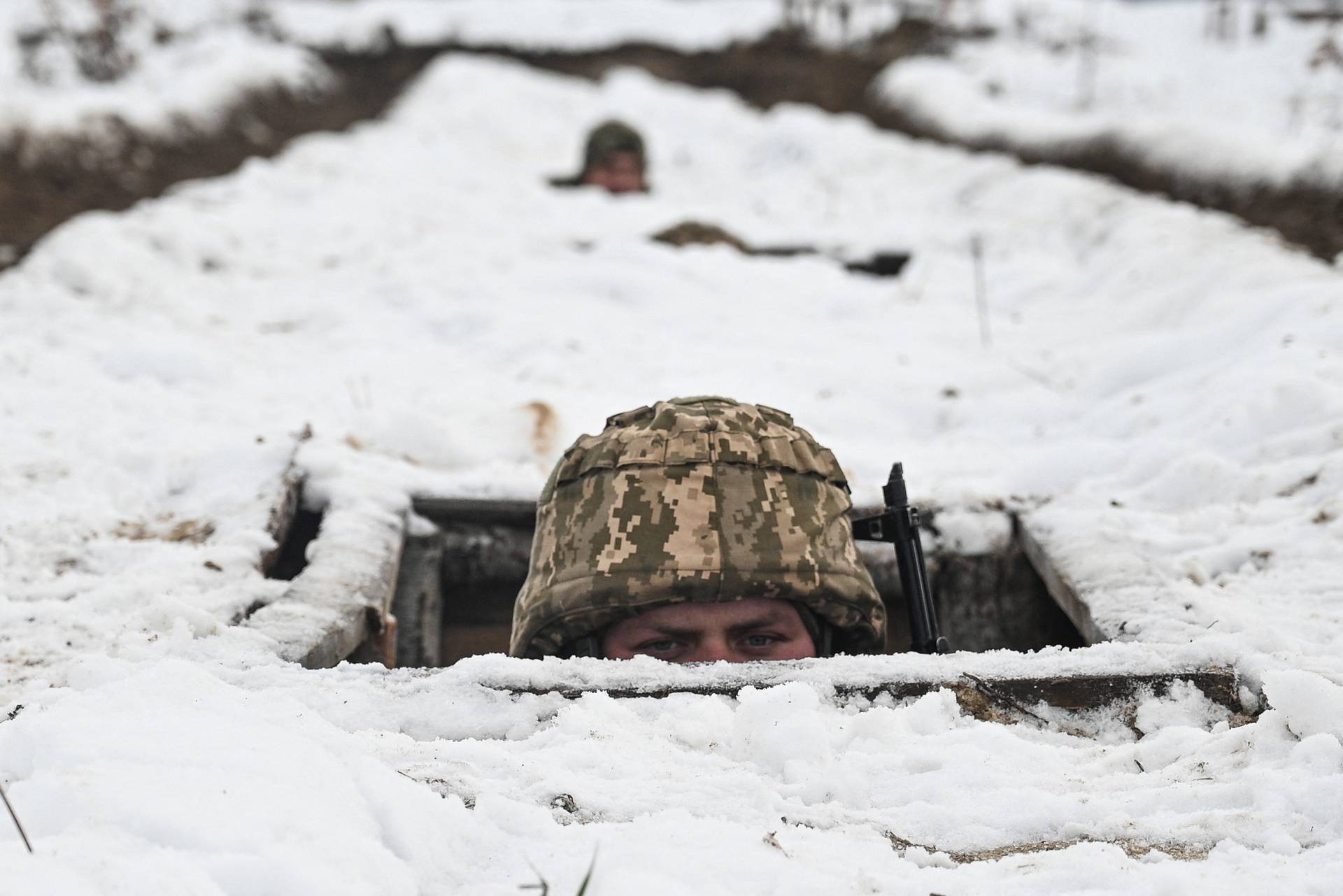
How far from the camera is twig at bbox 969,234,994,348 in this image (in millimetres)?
5238

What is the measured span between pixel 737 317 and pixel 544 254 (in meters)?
1.63

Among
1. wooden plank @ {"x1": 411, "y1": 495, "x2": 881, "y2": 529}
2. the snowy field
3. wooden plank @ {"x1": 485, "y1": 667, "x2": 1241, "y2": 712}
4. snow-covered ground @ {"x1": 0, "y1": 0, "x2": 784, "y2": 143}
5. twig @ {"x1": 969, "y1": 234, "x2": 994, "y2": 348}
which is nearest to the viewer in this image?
the snowy field

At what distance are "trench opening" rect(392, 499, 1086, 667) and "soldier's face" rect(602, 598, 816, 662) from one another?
0.96 m

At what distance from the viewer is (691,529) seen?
2207mm

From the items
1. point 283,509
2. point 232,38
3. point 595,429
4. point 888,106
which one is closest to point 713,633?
point 283,509

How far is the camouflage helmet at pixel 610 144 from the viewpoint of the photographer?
9055 mm

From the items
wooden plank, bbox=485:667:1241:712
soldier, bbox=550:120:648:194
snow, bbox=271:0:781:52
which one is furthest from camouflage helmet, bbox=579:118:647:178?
snow, bbox=271:0:781:52

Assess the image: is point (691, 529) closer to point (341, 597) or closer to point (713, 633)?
point (713, 633)

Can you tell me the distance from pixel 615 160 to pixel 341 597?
7189 millimetres

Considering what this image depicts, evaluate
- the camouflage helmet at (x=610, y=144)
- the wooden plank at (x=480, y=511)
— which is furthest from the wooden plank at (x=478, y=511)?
the camouflage helmet at (x=610, y=144)

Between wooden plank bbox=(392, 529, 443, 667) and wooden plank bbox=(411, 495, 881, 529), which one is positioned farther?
wooden plank bbox=(411, 495, 881, 529)

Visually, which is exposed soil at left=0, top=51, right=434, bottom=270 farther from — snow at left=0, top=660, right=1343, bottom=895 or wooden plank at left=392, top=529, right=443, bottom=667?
snow at left=0, top=660, right=1343, bottom=895

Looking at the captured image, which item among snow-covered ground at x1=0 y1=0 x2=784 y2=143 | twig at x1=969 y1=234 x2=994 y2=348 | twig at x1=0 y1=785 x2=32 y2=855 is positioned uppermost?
snow-covered ground at x1=0 y1=0 x2=784 y2=143

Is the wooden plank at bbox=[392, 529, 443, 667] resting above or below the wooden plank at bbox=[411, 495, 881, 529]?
below
